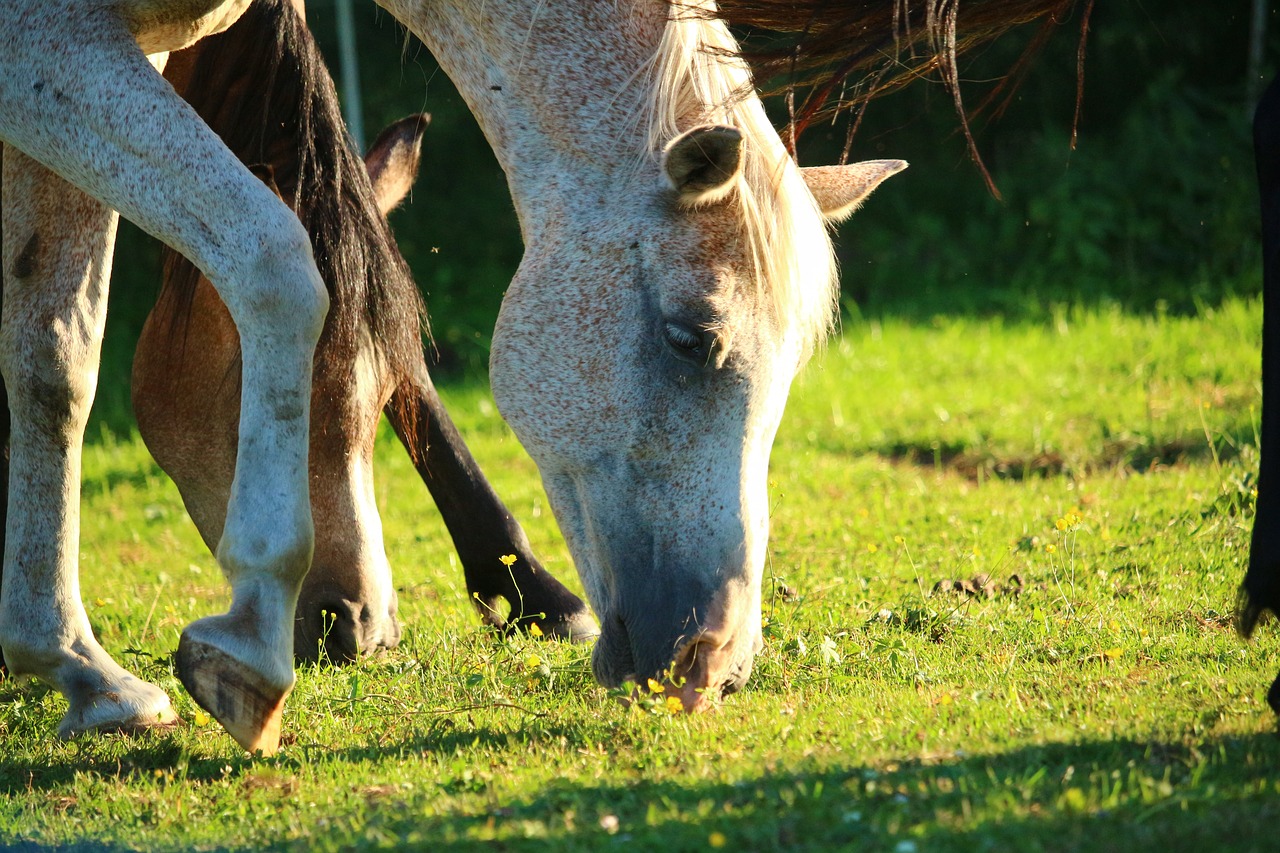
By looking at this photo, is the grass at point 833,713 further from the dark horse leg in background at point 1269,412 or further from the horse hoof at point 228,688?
the dark horse leg in background at point 1269,412

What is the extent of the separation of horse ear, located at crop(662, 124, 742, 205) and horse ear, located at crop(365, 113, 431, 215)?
1.35 meters

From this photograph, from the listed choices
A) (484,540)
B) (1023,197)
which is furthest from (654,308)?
(1023,197)

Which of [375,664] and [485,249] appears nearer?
[375,664]

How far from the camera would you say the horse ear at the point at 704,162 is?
9.29 ft

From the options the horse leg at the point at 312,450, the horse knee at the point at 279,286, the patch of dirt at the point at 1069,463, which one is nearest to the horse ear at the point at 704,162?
the horse knee at the point at 279,286

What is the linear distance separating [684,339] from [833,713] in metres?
0.89

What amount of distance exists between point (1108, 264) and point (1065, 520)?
6217 millimetres

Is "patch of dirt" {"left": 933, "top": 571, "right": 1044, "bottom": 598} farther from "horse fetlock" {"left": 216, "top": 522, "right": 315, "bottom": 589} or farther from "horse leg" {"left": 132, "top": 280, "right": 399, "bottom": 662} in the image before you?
"horse fetlock" {"left": 216, "top": 522, "right": 315, "bottom": 589}

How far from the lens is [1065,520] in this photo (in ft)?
13.3

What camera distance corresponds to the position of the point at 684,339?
2936mm

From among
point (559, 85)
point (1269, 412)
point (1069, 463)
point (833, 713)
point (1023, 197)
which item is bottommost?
point (1069, 463)

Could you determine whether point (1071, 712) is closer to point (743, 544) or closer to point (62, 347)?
point (743, 544)

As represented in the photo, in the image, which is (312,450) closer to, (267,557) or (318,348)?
(318,348)

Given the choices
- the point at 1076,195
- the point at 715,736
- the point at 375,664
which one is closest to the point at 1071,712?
the point at 715,736
